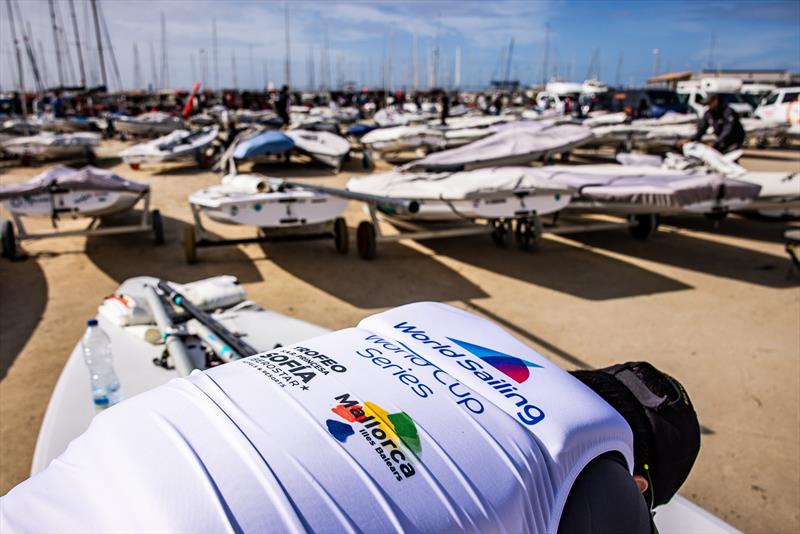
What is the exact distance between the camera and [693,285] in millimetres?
6684

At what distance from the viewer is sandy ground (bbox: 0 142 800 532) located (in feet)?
11.7

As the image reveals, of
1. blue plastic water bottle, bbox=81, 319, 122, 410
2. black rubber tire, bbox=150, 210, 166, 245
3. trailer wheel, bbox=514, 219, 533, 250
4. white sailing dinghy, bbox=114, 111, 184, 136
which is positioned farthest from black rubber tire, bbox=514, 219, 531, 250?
white sailing dinghy, bbox=114, 111, 184, 136

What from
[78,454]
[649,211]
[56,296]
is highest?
[78,454]

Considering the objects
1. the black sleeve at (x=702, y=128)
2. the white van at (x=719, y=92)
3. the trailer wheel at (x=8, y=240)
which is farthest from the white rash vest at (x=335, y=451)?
the white van at (x=719, y=92)

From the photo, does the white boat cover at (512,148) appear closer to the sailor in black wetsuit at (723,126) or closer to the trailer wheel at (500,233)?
the trailer wheel at (500,233)

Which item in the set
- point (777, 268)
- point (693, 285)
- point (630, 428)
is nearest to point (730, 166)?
point (777, 268)

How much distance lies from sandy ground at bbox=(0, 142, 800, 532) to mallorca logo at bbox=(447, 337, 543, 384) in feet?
7.34

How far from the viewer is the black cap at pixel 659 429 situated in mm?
1493

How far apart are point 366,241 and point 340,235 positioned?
0.47 metres

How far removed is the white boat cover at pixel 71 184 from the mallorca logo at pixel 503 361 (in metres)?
7.03

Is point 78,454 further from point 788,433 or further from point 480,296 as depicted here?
point 480,296

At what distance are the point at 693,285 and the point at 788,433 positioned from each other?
3253 mm

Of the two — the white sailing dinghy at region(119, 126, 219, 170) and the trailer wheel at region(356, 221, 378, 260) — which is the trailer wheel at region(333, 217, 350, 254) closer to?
the trailer wheel at region(356, 221, 378, 260)

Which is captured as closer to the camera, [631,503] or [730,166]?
[631,503]
